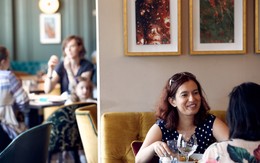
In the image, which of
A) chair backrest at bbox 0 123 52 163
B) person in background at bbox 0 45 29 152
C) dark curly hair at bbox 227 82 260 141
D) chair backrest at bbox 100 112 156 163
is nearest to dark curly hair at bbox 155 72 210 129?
chair backrest at bbox 100 112 156 163

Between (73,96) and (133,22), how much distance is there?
7.06ft

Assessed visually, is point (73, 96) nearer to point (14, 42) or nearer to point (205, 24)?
point (205, 24)

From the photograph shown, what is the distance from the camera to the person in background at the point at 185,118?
9.70 feet

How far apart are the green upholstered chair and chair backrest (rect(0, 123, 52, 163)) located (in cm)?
106

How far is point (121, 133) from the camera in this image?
10.9ft

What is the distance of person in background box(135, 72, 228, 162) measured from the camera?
116 inches

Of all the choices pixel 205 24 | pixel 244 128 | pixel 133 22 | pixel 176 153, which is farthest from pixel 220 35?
pixel 244 128

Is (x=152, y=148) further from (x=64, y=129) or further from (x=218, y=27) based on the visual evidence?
(x=64, y=129)

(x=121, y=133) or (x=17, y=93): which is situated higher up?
(x=17, y=93)

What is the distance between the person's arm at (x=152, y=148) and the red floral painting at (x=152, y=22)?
2.68 ft

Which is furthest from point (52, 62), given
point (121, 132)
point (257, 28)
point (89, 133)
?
point (257, 28)

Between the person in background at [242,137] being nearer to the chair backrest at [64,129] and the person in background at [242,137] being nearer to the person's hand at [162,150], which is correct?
the person's hand at [162,150]

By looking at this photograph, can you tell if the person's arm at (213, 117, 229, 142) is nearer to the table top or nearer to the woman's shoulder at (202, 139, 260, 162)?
the woman's shoulder at (202, 139, 260, 162)

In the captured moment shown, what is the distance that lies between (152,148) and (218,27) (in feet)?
4.23
